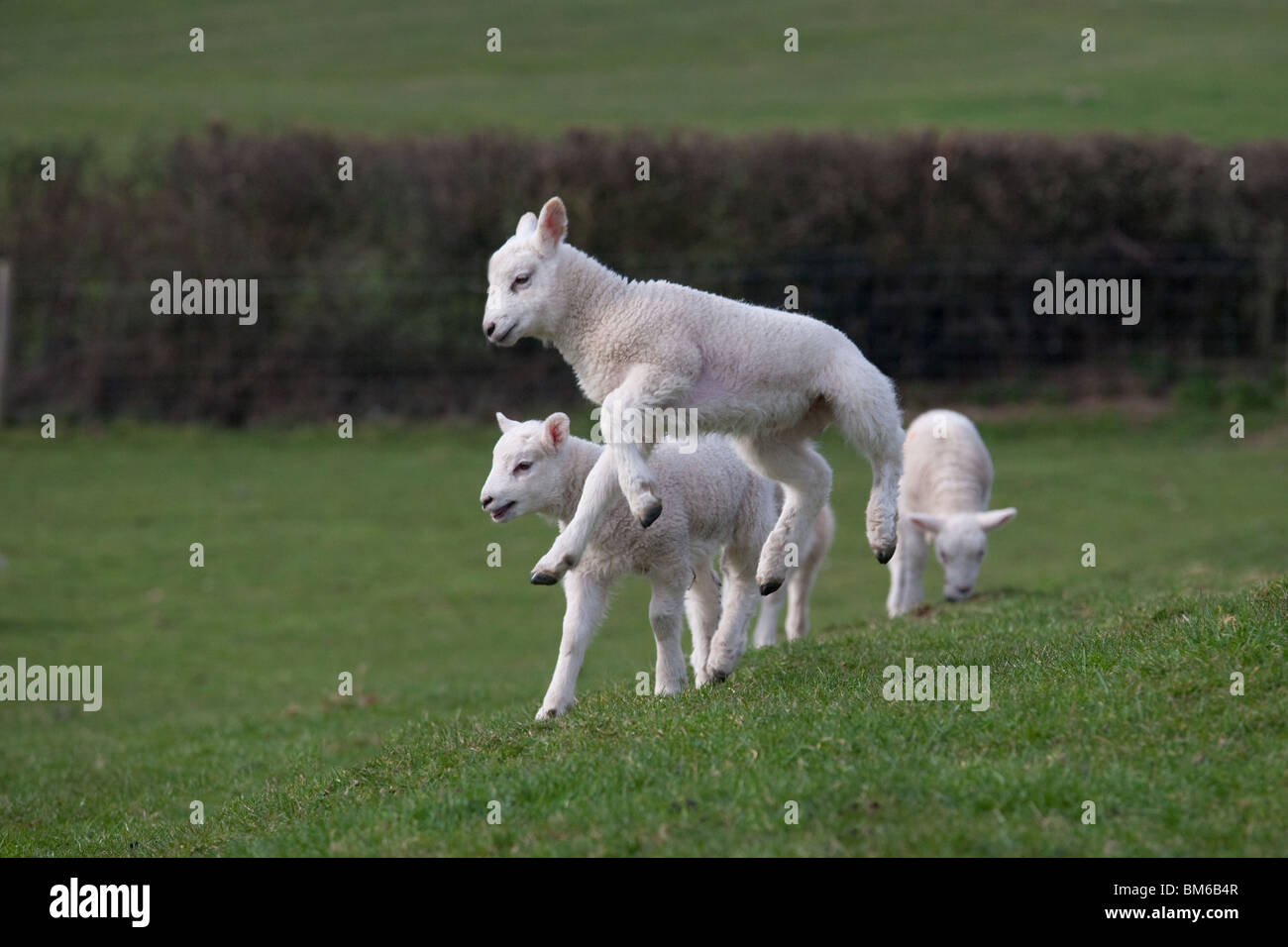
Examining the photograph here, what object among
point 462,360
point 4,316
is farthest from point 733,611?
point 4,316

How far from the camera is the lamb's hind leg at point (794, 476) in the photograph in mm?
8406

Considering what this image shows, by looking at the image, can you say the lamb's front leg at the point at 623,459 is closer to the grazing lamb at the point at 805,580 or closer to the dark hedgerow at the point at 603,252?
the grazing lamb at the point at 805,580

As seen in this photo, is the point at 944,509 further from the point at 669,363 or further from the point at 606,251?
the point at 606,251

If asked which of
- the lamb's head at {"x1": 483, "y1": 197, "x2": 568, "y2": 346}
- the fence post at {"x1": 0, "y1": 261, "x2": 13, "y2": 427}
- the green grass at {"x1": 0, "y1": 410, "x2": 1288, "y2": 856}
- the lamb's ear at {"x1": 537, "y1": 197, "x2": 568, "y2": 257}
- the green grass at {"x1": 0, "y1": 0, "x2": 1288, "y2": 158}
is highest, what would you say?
the green grass at {"x1": 0, "y1": 0, "x2": 1288, "y2": 158}

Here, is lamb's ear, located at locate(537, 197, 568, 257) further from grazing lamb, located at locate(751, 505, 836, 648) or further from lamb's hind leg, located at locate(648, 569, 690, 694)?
grazing lamb, located at locate(751, 505, 836, 648)

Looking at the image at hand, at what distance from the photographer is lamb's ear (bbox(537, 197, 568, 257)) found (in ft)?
25.4

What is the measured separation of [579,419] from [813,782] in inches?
681

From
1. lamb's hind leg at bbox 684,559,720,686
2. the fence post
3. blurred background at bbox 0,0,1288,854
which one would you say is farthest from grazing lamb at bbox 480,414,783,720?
the fence post

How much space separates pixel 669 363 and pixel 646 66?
38322mm

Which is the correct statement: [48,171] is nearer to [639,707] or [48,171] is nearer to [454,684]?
[454,684]

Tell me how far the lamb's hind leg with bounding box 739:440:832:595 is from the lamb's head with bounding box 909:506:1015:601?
157 inches

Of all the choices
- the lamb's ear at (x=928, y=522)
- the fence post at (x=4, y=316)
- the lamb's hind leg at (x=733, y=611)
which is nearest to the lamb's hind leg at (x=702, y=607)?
the lamb's hind leg at (x=733, y=611)

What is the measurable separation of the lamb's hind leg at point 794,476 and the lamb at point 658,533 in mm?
377

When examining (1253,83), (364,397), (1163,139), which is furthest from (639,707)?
(1253,83)
